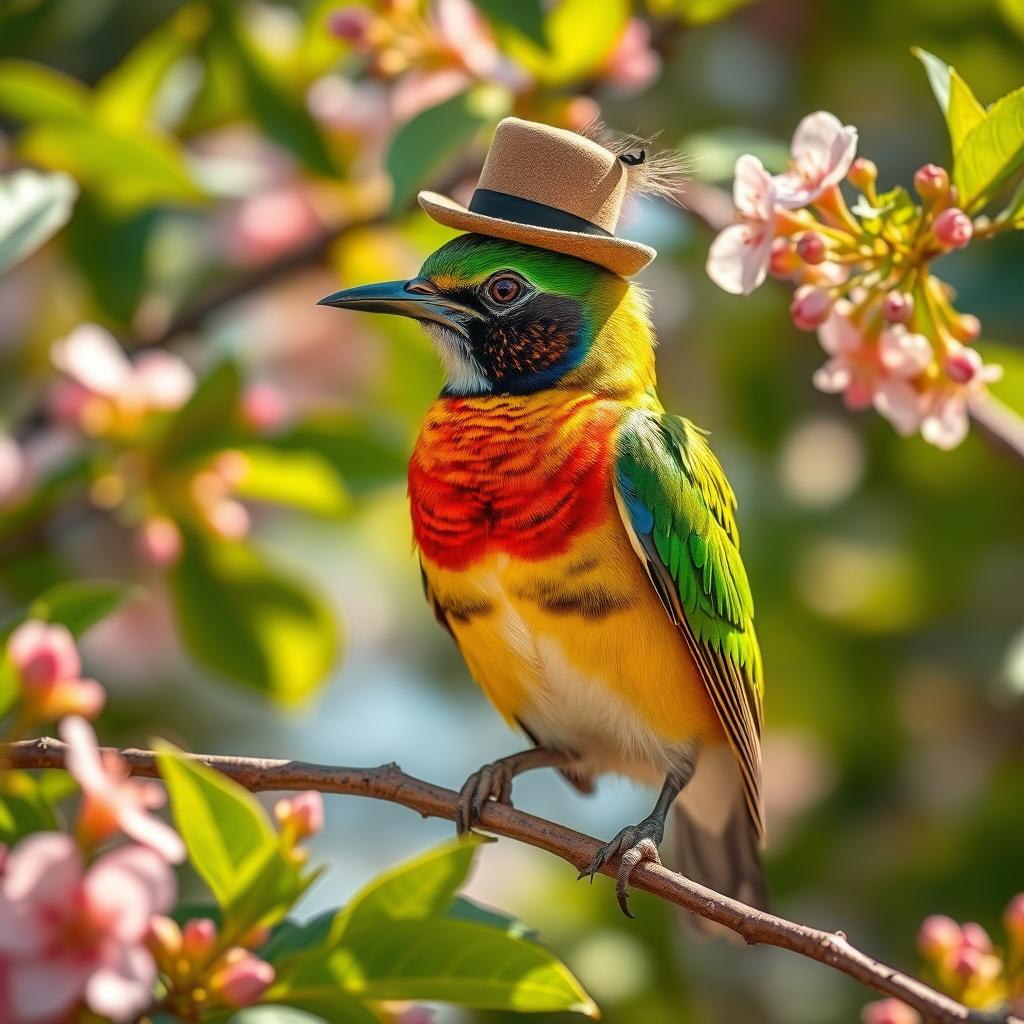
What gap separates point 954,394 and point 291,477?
1.74 m

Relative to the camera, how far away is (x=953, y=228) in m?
2.33

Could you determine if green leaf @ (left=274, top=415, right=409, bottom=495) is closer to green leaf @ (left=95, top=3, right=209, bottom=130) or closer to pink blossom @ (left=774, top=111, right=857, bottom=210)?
green leaf @ (left=95, top=3, right=209, bottom=130)

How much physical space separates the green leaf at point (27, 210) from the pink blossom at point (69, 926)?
1.41 meters

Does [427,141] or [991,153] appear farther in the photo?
[427,141]

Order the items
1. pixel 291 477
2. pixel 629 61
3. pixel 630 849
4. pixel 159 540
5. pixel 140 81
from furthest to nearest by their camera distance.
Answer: pixel 140 81, pixel 291 477, pixel 159 540, pixel 629 61, pixel 630 849

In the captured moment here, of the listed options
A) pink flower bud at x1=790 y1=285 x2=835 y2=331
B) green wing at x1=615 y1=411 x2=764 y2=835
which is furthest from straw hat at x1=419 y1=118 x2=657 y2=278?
green wing at x1=615 y1=411 x2=764 y2=835

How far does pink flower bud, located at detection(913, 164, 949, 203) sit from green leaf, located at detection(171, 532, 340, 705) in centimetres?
197

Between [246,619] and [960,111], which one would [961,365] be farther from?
[246,619]

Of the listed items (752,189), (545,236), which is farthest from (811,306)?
(545,236)

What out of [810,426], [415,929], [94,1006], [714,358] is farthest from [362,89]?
[94,1006]

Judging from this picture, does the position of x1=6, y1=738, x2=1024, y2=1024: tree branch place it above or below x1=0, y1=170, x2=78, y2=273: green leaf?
below

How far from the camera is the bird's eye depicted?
283 cm

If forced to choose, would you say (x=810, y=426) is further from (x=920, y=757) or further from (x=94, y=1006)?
(x=94, y=1006)

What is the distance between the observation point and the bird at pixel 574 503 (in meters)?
2.79
